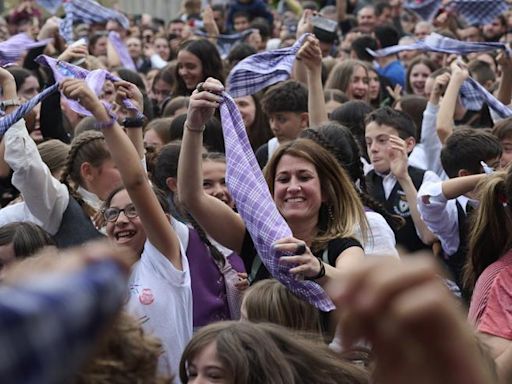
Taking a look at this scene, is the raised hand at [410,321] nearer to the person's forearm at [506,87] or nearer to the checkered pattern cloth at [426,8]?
the person's forearm at [506,87]

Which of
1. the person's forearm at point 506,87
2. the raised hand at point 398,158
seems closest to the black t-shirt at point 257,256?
the raised hand at point 398,158

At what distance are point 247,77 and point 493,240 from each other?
224 centimetres

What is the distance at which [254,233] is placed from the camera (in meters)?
3.65

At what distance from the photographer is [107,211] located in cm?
407

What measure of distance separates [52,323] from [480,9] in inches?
418

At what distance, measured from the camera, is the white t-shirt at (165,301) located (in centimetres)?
355

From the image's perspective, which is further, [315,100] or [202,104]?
[315,100]

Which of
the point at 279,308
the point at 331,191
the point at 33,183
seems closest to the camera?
the point at 279,308

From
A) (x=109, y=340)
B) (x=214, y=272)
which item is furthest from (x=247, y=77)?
(x=109, y=340)

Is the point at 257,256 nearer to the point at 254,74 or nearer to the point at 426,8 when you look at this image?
the point at 254,74

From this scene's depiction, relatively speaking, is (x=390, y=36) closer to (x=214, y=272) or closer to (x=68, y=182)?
(x=68, y=182)

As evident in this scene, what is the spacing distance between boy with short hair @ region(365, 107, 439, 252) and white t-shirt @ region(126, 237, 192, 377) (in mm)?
2164

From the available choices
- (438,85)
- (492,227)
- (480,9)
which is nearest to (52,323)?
(492,227)

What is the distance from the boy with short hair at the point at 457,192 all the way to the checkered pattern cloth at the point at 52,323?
4020mm
